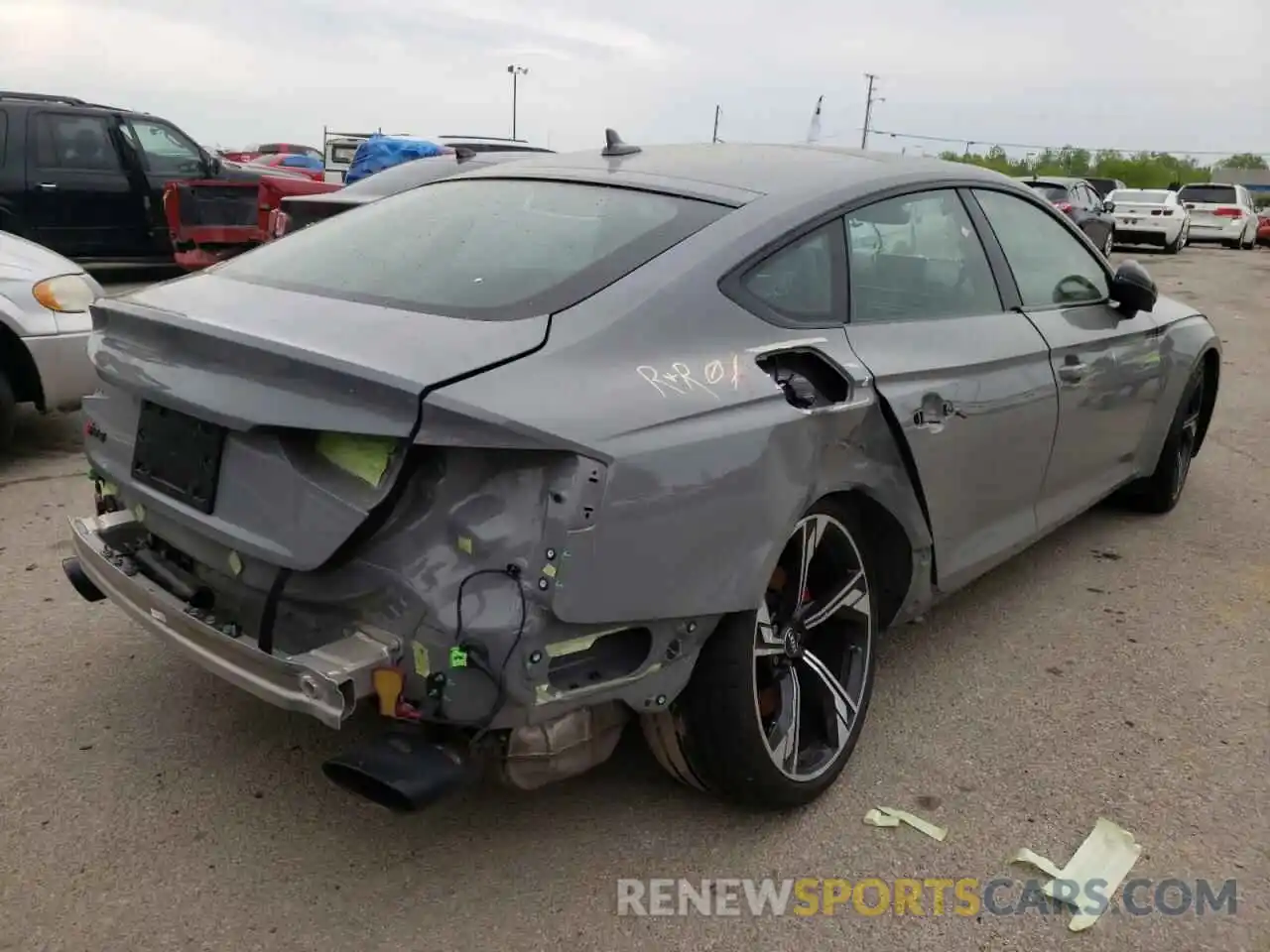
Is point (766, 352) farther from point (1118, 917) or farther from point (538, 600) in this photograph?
point (1118, 917)

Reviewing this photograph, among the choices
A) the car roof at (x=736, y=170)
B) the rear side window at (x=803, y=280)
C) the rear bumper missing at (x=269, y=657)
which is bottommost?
the rear bumper missing at (x=269, y=657)

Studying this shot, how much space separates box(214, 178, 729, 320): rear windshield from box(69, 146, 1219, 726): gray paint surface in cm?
7

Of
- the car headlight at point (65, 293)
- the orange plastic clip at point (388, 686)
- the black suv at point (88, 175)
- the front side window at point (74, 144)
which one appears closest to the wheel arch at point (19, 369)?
the car headlight at point (65, 293)

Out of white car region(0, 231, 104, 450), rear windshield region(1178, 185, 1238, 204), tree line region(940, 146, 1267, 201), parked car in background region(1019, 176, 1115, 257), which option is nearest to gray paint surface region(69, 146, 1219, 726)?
white car region(0, 231, 104, 450)

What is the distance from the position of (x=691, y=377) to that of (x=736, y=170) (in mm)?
952

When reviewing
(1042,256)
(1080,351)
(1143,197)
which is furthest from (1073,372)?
(1143,197)

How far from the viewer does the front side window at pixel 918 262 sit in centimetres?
298

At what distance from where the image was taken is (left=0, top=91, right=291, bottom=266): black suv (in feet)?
33.9

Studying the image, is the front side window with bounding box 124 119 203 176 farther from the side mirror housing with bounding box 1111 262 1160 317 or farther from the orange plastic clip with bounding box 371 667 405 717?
the orange plastic clip with bounding box 371 667 405 717

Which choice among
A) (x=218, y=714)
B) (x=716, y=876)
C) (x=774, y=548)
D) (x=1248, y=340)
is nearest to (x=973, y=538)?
(x=774, y=548)

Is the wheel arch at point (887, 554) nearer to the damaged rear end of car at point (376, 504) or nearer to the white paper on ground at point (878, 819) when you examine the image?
the white paper on ground at point (878, 819)

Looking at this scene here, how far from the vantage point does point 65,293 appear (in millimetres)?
5152

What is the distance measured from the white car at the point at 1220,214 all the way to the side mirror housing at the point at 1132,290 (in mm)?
25129

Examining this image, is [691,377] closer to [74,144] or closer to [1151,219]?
[74,144]
